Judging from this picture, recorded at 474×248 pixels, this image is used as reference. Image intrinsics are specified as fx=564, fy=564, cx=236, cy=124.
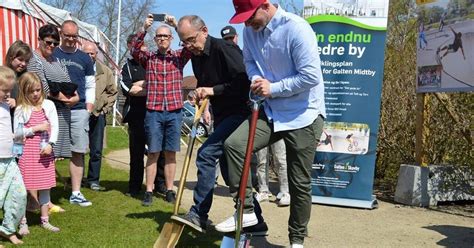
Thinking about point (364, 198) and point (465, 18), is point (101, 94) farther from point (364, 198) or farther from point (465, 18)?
point (465, 18)

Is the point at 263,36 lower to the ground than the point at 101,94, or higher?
higher

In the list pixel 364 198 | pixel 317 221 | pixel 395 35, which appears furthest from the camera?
pixel 395 35

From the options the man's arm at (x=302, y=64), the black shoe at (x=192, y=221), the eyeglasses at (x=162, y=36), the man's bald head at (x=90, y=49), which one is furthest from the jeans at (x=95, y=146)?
the man's arm at (x=302, y=64)

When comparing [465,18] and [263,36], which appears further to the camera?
[465,18]

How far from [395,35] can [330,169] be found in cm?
295

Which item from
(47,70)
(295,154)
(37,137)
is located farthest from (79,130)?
(295,154)

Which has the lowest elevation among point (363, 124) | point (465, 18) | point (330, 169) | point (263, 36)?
point (330, 169)

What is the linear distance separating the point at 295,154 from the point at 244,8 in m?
1.15

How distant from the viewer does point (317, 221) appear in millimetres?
5949

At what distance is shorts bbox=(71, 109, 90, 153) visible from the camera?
6.41 metres

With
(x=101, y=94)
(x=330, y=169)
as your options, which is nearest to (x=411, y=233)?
(x=330, y=169)

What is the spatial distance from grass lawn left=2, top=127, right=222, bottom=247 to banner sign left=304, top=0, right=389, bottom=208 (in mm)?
2105

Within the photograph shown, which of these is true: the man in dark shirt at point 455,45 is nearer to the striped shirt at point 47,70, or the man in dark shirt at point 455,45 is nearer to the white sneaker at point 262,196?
the white sneaker at point 262,196

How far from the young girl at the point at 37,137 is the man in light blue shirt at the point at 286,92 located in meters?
1.87
